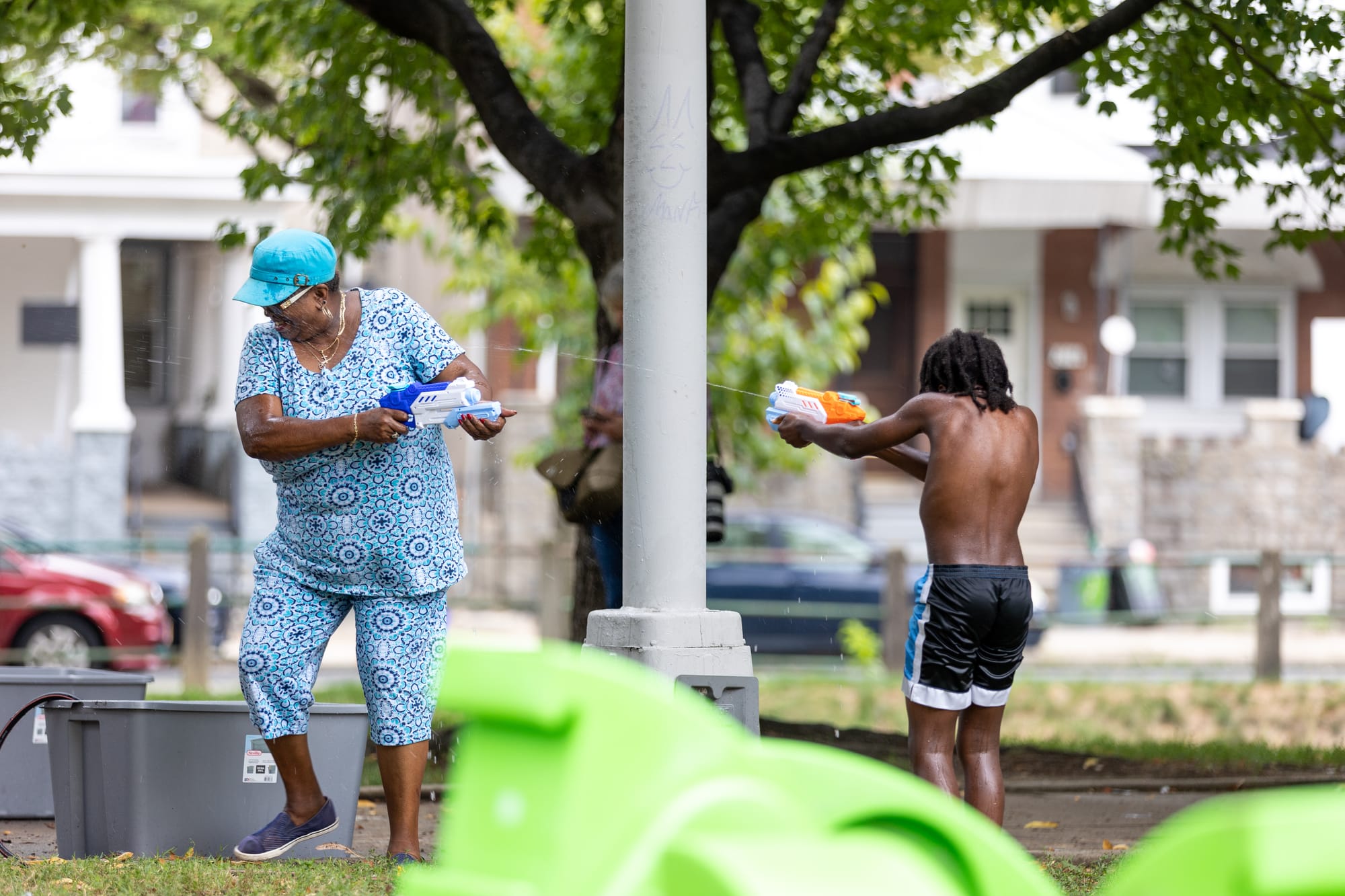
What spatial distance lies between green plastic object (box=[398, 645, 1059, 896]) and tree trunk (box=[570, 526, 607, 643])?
5.26 meters

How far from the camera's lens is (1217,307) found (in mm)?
20969

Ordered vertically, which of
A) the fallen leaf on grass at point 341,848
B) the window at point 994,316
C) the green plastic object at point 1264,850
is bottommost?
the fallen leaf on grass at point 341,848

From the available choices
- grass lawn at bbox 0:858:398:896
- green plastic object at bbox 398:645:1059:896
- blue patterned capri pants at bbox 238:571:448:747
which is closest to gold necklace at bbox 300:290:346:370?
blue patterned capri pants at bbox 238:571:448:747

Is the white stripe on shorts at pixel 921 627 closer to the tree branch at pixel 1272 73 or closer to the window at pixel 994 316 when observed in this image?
the tree branch at pixel 1272 73

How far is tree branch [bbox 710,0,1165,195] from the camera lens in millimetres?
6617

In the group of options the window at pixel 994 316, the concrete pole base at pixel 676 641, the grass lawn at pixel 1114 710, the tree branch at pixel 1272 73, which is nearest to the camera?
the concrete pole base at pixel 676 641

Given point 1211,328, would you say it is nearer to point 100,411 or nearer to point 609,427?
point 100,411

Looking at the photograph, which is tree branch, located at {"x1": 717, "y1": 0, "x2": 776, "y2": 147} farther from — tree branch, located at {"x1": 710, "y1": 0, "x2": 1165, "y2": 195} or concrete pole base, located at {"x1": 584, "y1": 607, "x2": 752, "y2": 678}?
concrete pole base, located at {"x1": 584, "y1": 607, "x2": 752, "y2": 678}

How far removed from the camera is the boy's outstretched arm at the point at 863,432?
4691 millimetres

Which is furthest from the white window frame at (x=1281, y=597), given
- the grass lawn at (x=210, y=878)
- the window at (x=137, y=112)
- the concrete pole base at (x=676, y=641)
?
the window at (x=137, y=112)

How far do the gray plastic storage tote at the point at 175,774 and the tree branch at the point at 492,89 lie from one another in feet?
10.0

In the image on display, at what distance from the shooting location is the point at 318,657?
14.6 feet

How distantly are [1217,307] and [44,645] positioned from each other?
49.5 feet

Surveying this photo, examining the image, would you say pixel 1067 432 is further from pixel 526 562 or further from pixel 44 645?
pixel 44 645
